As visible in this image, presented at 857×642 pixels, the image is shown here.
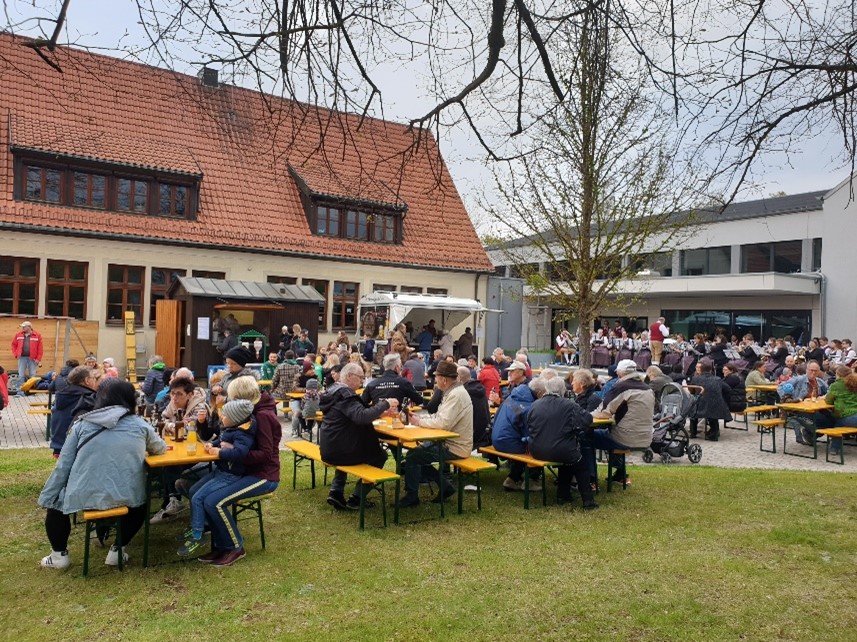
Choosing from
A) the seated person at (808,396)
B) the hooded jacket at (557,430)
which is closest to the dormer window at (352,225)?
the seated person at (808,396)

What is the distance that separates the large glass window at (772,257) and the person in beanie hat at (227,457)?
1179 inches

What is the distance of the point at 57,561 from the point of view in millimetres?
5348

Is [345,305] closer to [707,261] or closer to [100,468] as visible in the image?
[707,261]

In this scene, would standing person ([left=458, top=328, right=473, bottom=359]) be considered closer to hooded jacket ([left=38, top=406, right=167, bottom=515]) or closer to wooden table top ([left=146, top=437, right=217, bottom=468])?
wooden table top ([left=146, top=437, right=217, bottom=468])

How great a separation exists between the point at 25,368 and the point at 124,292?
5.30m

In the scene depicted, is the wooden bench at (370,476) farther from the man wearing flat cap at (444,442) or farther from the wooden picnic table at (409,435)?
the man wearing flat cap at (444,442)

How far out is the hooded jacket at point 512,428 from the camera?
26.0 feet

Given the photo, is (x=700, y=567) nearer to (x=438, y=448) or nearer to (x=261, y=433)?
(x=438, y=448)

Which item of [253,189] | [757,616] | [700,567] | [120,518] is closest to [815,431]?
[700,567]

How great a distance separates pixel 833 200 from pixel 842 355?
1215 cm

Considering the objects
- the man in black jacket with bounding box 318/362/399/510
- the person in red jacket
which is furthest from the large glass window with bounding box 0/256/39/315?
the man in black jacket with bounding box 318/362/399/510

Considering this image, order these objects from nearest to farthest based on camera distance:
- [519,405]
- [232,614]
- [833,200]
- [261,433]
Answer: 1. [232,614]
2. [261,433]
3. [519,405]
4. [833,200]

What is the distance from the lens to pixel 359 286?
27.0 metres

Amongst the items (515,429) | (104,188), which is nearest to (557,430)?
(515,429)
